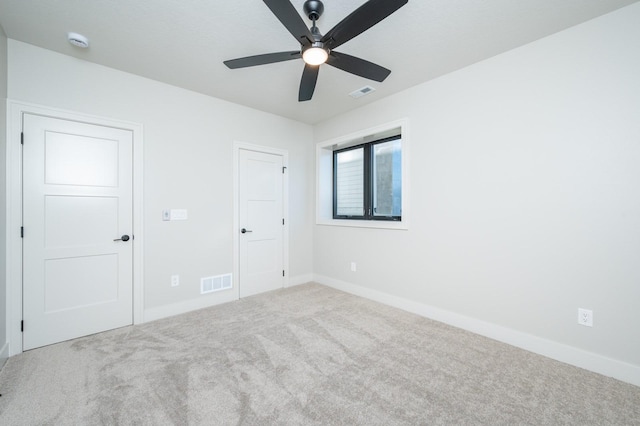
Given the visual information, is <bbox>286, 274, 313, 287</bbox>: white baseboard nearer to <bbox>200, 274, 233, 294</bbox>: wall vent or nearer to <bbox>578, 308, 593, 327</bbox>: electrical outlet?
<bbox>200, 274, 233, 294</bbox>: wall vent

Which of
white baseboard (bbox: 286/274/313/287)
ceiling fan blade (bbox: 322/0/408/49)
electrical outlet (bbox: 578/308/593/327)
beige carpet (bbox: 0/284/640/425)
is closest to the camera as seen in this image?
ceiling fan blade (bbox: 322/0/408/49)

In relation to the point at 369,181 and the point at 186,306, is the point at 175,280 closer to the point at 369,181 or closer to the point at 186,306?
the point at 186,306

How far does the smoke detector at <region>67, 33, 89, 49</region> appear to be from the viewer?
7.43ft

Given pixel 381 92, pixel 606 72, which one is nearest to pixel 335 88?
pixel 381 92

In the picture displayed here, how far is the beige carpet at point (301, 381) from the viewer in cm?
160

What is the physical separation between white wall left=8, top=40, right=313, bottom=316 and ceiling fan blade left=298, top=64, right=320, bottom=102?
1.58 m

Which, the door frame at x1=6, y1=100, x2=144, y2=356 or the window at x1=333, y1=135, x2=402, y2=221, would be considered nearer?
the door frame at x1=6, y1=100, x2=144, y2=356

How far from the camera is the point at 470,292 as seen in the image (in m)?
2.74

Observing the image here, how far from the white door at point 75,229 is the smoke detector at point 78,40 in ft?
2.37

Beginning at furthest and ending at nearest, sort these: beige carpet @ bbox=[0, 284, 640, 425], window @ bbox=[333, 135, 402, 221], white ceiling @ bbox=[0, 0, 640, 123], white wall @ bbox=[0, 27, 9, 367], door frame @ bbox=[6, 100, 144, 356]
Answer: window @ bbox=[333, 135, 402, 221] → door frame @ bbox=[6, 100, 144, 356] → white wall @ bbox=[0, 27, 9, 367] → white ceiling @ bbox=[0, 0, 640, 123] → beige carpet @ bbox=[0, 284, 640, 425]

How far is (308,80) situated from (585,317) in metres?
2.96

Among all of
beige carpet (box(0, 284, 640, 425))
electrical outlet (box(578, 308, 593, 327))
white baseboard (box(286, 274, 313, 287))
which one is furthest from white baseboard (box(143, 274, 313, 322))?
electrical outlet (box(578, 308, 593, 327))

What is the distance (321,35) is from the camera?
1.92 meters

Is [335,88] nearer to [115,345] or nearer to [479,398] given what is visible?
[479,398]
